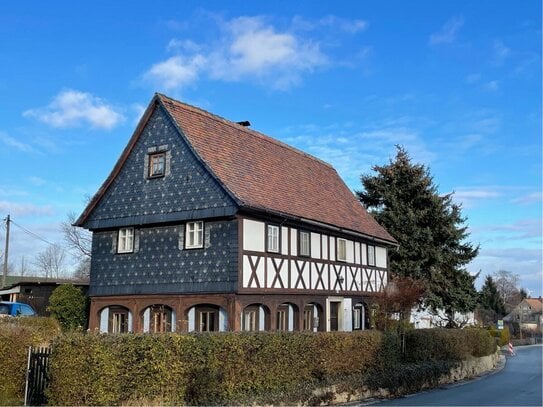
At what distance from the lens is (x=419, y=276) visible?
3972cm

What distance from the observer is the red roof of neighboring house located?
22.8 meters

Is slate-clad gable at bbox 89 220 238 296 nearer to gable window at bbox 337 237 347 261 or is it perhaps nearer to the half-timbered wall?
the half-timbered wall

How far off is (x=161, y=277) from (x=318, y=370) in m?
8.74

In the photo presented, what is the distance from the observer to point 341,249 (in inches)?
1091

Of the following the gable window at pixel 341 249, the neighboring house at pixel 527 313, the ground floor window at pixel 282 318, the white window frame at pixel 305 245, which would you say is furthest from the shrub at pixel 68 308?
the neighboring house at pixel 527 313

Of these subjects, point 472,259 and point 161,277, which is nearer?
point 161,277

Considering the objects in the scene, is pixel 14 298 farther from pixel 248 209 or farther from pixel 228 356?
pixel 228 356

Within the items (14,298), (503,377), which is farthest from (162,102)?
(503,377)

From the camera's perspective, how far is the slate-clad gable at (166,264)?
837 inches

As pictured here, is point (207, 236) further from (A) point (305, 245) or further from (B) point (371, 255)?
(B) point (371, 255)

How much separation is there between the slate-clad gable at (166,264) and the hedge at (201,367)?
204 inches

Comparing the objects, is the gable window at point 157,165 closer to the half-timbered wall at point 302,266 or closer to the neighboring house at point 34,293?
the half-timbered wall at point 302,266

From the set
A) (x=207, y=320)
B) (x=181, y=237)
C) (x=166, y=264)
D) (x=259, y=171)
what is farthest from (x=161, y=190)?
(x=207, y=320)

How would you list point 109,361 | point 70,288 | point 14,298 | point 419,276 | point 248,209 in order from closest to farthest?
point 109,361 < point 248,209 < point 70,288 < point 14,298 < point 419,276
